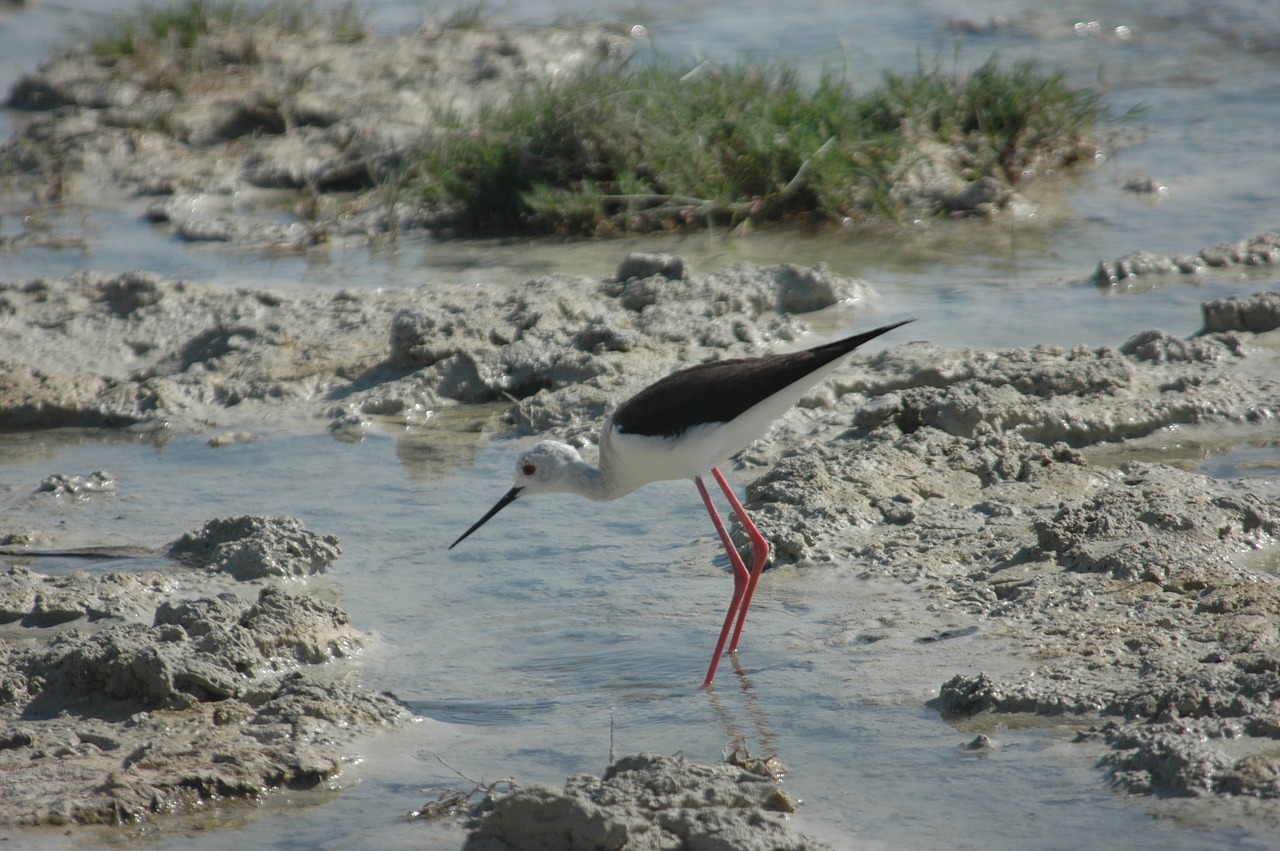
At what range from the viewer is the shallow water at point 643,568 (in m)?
3.00

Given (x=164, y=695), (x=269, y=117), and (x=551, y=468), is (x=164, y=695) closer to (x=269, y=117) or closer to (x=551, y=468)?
(x=551, y=468)

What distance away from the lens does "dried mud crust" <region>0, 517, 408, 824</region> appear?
3104 mm

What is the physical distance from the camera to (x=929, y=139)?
783 cm

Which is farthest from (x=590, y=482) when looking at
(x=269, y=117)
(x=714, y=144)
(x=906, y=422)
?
(x=269, y=117)

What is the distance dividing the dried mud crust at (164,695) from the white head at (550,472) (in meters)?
0.74

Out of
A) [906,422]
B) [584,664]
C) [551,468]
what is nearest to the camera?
[584,664]

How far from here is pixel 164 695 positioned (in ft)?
11.3

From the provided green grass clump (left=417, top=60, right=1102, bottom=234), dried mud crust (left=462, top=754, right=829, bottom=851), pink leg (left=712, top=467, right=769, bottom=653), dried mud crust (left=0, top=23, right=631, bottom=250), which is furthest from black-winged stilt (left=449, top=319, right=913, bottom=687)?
dried mud crust (left=0, top=23, right=631, bottom=250)

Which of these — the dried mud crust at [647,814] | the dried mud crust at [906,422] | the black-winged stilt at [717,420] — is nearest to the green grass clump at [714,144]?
the dried mud crust at [906,422]

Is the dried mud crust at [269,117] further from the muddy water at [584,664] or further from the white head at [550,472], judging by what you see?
the white head at [550,472]

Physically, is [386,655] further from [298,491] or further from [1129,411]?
[1129,411]

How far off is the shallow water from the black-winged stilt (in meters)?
0.19

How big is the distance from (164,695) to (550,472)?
1416 mm

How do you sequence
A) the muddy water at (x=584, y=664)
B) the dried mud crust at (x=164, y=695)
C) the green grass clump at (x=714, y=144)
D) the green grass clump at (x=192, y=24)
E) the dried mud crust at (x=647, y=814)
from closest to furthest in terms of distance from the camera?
1. the dried mud crust at (x=647, y=814)
2. the muddy water at (x=584, y=664)
3. the dried mud crust at (x=164, y=695)
4. the green grass clump at (x=714, y=144)
5. the green grass clump at (x=192, y=24)
